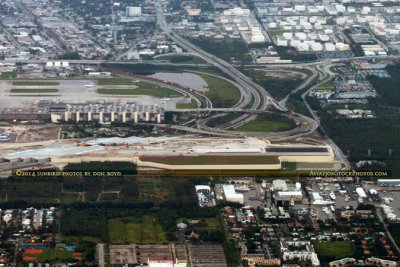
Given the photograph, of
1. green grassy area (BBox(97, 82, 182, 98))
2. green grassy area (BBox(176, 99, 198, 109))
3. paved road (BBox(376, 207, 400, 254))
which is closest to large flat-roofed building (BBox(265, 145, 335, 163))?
paved road (BBox(376, 207, 400, 254))

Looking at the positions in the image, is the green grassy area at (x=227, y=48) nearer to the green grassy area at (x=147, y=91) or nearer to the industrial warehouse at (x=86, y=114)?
the green grassy area at (x=147, y=91)

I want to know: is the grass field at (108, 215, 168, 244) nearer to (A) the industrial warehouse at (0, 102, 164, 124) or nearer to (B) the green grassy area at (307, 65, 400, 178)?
(B) the green grassy area at (307, 65, 400, 178)

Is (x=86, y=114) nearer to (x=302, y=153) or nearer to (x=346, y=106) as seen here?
(x=302, y=153)

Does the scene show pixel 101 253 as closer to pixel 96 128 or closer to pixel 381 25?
pixel 96 128

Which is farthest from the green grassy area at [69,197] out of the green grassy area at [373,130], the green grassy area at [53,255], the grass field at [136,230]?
the green grassy area at [373,130]

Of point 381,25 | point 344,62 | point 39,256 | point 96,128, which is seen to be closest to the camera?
point 39,256

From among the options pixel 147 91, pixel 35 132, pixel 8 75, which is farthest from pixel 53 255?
pixel 8 75

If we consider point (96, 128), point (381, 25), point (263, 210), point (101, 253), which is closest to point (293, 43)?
point (381, 25)
